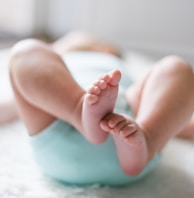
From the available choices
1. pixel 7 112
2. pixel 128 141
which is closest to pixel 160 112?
pixel 128 141

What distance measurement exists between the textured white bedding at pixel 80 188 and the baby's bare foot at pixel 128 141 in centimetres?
6

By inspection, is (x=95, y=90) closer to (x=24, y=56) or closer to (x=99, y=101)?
(x=99, y=101)

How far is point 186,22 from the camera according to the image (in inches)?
76.1

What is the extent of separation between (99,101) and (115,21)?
1407 mm

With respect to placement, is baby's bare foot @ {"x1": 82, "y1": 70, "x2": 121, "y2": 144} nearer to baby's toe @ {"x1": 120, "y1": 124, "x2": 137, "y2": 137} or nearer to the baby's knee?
baby's toe @ {"x1": 120, "y1": 124, "x2": 137, "y2": 137}

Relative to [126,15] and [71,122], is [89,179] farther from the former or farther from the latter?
[126,15]

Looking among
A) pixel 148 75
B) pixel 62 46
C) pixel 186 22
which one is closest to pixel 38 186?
pixel 148 75

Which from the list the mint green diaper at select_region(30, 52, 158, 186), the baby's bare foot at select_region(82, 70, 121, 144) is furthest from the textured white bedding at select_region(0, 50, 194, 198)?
the baby's bare foot at select_region(82, 70, 121, 144)

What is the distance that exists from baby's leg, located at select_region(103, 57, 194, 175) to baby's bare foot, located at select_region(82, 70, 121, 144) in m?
0.04

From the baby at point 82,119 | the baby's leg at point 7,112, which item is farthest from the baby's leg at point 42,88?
the baby's leg at point 7,112

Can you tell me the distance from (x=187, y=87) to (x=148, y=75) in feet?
0.35

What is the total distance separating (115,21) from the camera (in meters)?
2.01

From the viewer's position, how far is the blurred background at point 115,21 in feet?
6.33

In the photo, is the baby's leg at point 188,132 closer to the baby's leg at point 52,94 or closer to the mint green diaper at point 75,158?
the mint green diaper at point 75,158
